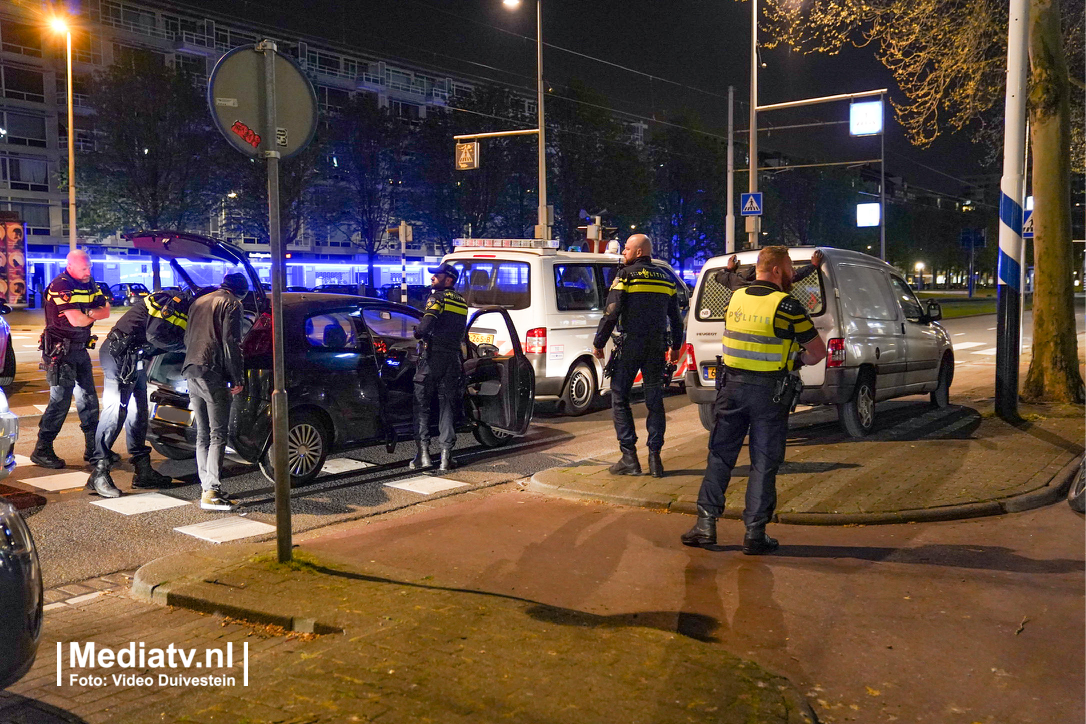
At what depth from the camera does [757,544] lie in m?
5.71

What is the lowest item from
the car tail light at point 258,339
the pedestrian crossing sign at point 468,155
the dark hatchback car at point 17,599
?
the dark hatchback car at point 17,599

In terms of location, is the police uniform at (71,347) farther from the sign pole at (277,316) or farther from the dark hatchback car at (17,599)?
the dark hatchback car at (17,599)

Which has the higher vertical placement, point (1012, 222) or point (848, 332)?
point (1012, 222)

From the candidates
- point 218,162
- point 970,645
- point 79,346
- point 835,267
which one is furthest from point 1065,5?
point 218,162

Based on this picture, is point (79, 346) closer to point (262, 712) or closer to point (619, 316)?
point (619, 316)

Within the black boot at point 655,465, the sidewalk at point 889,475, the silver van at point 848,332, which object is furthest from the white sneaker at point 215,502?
the silver van at point 848,332

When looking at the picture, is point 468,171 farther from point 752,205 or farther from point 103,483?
point 103,483

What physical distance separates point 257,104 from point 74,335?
13.2 feet

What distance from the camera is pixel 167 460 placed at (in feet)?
28.5

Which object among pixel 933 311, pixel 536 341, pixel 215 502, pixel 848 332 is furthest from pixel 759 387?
pixel 933 311

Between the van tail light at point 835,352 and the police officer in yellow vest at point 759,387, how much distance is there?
3205 millimetres

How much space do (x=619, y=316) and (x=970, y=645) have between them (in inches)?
161

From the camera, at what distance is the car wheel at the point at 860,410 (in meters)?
9.29

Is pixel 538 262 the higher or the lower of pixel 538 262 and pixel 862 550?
the higher
